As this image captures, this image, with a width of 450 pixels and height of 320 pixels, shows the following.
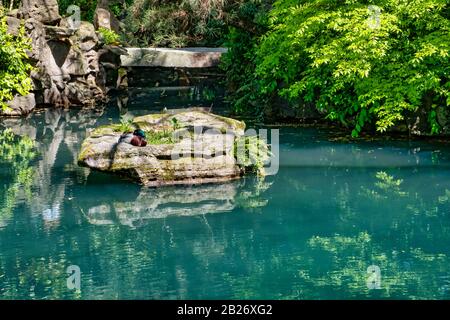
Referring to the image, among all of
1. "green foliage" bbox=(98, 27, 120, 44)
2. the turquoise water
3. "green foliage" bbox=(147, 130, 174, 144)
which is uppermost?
"green foliage" bbox=(98, 27, 120, 44)

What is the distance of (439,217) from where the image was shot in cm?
1124

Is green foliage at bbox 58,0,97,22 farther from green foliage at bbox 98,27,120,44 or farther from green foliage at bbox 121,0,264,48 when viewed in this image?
green foliage at bbox 98,27,120,44

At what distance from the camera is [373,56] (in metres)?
16.7

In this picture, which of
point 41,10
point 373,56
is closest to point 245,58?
point 41,10

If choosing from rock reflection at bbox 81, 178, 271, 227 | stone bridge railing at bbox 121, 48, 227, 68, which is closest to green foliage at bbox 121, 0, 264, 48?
stone bridge railing at bbox 121, 48, 227, 68

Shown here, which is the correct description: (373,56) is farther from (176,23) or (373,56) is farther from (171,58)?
(176,23)

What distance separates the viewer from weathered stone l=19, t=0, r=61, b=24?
971 inches

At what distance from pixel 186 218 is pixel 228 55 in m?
14.4

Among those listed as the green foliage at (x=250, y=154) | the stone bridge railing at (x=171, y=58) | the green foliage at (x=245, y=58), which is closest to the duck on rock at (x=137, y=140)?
the green foliage at (x=250, y=154)

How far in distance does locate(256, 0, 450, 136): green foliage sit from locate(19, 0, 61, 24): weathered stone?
10.6m

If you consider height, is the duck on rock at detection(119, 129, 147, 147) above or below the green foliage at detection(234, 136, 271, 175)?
above

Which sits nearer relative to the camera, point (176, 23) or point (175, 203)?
point (175, 203)

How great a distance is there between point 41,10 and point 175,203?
1554 centimetres
